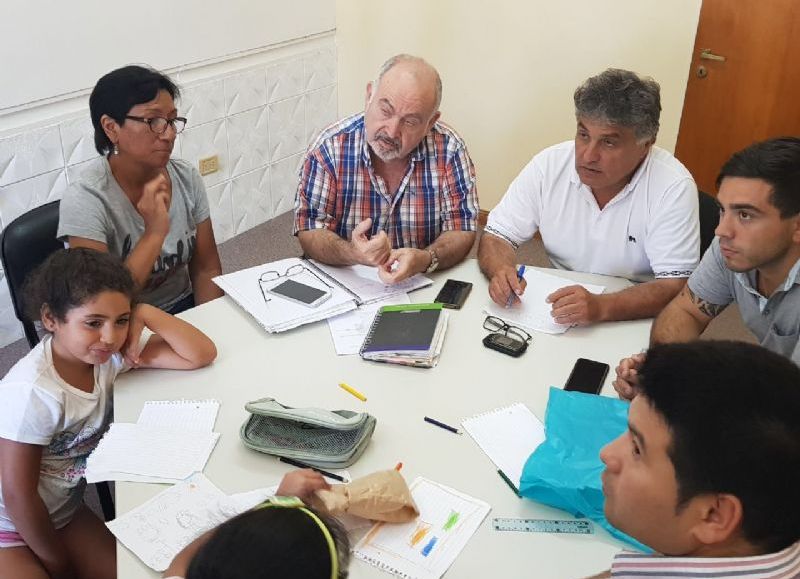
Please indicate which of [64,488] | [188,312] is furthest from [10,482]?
[188,312]

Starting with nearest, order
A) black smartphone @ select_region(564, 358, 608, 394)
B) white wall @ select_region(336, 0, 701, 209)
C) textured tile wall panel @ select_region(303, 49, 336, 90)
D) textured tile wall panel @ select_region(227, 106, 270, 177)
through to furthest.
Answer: black smartphone @ select_region(564, 358, 608, 394), white wall @ select_region(336, 0, 701, 209), textured tile wall panel @ select_region(227, 106, 270, 177), textured tile wall panel @ select_region(303, 49, 336, 90)

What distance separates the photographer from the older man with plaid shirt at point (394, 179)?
7.15 ft

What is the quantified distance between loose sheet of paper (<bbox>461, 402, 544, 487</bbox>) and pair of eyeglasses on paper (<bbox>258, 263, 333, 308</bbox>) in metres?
0.59

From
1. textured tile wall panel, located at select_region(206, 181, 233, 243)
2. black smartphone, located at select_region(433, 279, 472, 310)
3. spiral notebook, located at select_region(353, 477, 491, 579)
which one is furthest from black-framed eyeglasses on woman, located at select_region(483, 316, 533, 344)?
textured tile wall panel, located at select_region(206, 181, 233, 243)

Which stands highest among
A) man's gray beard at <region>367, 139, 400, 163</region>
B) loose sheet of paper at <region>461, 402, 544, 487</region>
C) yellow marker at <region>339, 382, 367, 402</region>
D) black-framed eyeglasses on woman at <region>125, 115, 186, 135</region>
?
black-framed eyeglasses on woman at <region>125, 115, 186, 135</region>

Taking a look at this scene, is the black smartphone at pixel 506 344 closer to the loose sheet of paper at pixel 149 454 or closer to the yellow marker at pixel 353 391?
the yellow marker at pixel 353 391

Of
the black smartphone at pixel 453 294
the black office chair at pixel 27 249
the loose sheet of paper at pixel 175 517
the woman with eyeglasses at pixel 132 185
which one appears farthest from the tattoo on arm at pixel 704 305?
the black office chair at pixel 27 249

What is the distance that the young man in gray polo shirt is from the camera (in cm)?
166

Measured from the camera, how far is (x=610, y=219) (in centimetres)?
226

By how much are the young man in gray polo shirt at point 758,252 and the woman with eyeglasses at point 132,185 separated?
130 cm

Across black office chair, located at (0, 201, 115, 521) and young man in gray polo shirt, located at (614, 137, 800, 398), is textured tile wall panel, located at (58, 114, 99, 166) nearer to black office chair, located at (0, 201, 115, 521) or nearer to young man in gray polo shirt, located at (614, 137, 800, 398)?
black office chair, located at (0, 201, 115, 521)

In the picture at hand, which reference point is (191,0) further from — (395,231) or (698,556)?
(698,556)

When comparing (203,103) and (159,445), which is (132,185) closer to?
(159,445)

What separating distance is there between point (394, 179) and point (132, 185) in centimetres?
78
